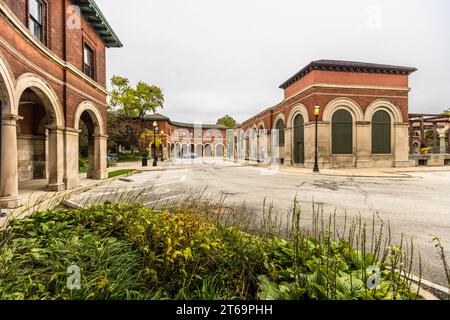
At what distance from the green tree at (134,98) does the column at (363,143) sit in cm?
3198

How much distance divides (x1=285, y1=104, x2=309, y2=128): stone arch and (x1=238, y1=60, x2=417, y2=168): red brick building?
111 mm

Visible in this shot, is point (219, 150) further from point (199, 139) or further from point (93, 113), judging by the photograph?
point (93, 113)

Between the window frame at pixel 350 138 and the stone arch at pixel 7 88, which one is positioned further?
the window frame at pixel 350 138

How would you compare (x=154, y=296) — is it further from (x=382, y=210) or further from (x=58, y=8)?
(x=58, y=8)

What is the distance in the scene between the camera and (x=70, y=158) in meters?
10.5

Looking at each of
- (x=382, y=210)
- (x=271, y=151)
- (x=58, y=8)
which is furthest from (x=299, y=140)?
(x=58, y=8)

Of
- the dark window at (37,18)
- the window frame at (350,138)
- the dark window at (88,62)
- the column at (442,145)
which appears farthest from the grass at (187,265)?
the column at (442,145)

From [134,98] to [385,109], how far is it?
1399 inches

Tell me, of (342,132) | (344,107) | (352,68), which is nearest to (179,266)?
(342,132)

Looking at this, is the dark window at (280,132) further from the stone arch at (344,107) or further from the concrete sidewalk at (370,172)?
the concrete sidewalk at (370,172)

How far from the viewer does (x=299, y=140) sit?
2569cm

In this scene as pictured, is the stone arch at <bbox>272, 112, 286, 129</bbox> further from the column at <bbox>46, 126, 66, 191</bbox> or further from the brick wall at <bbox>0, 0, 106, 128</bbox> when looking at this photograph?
the column at <bbox>46, 126, 66, 191</bbox>

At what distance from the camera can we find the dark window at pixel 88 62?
12.7 meters

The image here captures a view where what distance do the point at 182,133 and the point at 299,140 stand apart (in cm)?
4458
